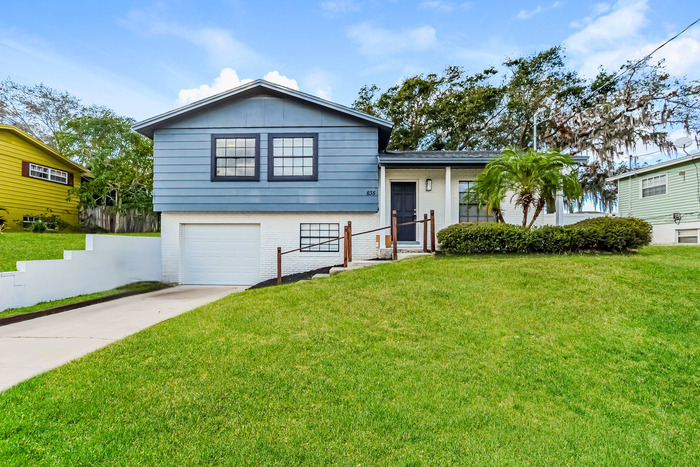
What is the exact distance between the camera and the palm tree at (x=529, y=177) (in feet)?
28.3

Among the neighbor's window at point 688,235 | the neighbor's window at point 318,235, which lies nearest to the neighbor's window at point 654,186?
the neighbor's window at point 688,235

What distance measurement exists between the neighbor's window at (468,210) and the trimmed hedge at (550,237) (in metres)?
1.98

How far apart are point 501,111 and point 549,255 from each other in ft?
49.9

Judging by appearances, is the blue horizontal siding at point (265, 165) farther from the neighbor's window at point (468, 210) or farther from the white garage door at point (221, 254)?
the neighbor's window at point (468, 210)

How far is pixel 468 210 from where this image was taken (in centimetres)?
1051

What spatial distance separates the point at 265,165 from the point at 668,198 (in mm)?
16547

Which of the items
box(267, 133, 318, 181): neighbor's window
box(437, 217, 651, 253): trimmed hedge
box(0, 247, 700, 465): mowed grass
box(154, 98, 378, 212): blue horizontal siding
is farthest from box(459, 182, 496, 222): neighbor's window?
box(0, 247, 700, 465): mowed grass

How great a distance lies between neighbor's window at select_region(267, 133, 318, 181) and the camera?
32.9 feet

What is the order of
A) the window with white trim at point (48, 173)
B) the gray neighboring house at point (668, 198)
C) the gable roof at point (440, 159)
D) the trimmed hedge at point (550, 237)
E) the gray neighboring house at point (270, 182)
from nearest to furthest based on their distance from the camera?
1. the trimmed hedge at point (550, 237)
2. the gable roof at point (440, 159)
3. the gray neighboring house at point (270, 182)
4. the gray neighboring house at point (668, 198)
5. the window with white trim at point (48, 173)

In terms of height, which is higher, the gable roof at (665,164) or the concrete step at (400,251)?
the gable roof at (665,164)

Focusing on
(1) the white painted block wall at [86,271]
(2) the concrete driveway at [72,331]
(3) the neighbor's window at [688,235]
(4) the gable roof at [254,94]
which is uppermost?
(4) the gable roof at [254,94]

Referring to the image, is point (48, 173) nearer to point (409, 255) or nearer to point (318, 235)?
point (318, 235)

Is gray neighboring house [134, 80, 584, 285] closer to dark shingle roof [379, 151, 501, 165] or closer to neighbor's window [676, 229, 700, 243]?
dark shingle roof [379, 151, 501, 165]

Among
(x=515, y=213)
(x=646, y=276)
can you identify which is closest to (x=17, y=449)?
A: (x=646, y=276)
